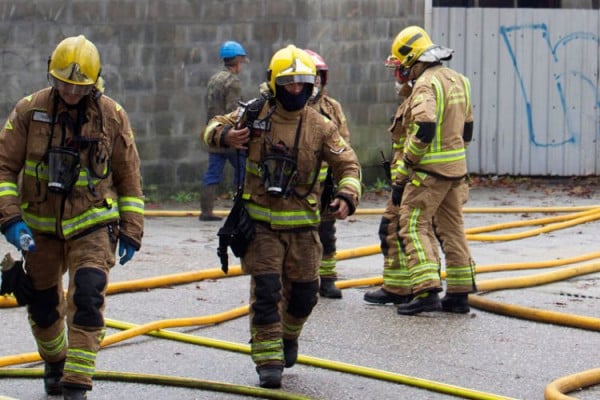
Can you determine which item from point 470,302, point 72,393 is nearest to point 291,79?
point 72,393

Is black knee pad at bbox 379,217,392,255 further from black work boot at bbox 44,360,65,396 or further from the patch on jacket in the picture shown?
the patch on jacket

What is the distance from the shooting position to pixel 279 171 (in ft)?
23.3

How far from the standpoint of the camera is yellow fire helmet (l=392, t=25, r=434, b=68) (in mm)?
9086

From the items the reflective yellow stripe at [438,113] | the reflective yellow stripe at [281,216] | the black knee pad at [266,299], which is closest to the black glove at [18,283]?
the black knee pad at [266,299]

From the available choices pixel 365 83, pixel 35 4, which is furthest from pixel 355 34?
pixel 35 4

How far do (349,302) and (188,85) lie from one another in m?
6.42

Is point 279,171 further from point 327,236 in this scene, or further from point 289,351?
point 327,236

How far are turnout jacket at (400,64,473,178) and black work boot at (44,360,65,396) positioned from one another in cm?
318

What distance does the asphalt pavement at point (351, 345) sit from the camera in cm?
699

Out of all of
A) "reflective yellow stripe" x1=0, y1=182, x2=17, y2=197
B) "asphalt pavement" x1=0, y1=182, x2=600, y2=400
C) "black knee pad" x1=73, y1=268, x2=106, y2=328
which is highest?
"reflective yellow stripe" x1=0, y1=182, x2=17, y2=197

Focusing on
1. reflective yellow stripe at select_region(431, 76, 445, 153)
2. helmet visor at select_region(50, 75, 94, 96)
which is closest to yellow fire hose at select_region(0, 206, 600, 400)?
reflective yellow stripe at select_region(431, 76, 445, 153)

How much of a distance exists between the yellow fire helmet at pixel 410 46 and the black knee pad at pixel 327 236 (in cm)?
134

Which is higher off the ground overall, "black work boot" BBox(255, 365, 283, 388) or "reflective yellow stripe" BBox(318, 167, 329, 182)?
"reflective yellow stripe" BBox(318, 167, 329, 182)

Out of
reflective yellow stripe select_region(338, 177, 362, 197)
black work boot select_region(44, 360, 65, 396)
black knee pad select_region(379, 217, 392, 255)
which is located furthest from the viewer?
black knee pad select_region(379, 217, 392, 255)
